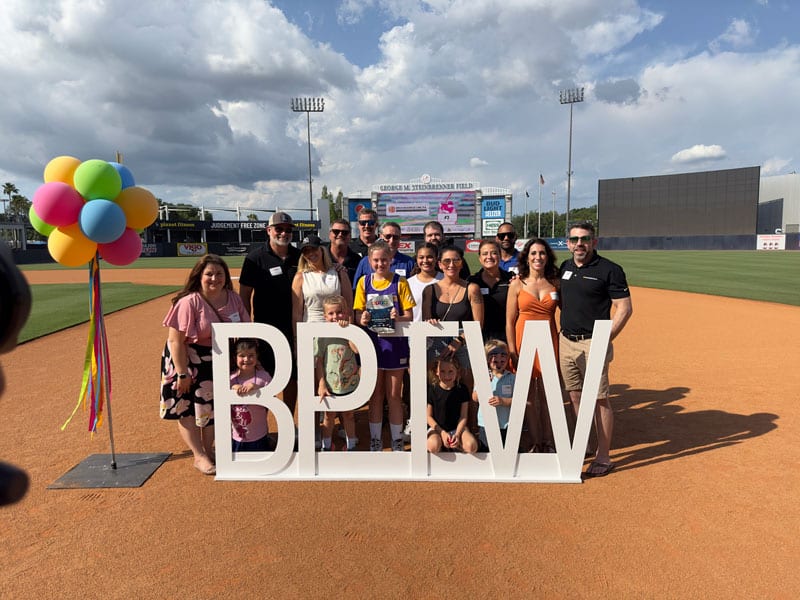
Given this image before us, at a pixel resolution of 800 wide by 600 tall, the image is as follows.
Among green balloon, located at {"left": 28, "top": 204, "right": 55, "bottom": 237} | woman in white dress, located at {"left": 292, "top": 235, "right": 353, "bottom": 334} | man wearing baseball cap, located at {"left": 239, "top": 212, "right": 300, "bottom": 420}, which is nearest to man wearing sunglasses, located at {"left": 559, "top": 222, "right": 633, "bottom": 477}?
woman in white dress, located at {"left": 292, "top": 235, "right": 353, "bottom": 334}

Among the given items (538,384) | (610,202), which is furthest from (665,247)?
(538,384)

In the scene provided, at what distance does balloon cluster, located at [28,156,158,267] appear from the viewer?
336 centimetres

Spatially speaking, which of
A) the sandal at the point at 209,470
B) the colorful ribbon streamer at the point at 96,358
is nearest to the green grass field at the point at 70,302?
the colorful ribbon streamer at the point at 96,358

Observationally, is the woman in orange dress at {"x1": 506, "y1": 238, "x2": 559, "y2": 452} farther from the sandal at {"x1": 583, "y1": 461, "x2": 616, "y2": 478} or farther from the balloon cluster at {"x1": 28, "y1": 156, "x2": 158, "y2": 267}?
the balloon cluster at {"x1": 28, "y1": 156, "x2": 158, "y2": 267}

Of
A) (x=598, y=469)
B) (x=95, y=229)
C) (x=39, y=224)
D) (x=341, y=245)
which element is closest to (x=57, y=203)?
(x=95, y=229)

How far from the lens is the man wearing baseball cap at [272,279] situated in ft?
14.8

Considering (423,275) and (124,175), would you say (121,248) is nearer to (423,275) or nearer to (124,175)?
(124,175)

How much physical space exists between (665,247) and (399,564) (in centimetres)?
5823

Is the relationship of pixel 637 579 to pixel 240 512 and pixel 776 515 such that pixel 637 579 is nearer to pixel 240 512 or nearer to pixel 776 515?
pixel 776 515

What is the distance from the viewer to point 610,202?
206 ft

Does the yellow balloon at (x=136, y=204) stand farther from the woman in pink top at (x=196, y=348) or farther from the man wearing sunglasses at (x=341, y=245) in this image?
the man wearing sunglasses at (x=341, y=245)

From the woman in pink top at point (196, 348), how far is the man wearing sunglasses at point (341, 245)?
1281 mm

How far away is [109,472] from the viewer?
3.89 metres

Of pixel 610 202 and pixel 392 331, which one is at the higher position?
pixel 610 202
